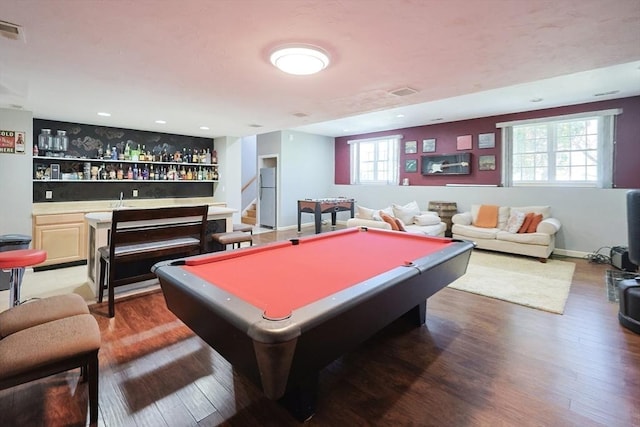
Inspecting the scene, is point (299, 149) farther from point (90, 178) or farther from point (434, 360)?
point (434, 360)

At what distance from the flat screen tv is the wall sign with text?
7235mm

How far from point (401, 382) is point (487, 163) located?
5.80 meters

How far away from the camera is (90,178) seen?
5.05 metres

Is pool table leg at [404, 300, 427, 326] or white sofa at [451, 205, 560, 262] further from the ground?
white sofa at [451, 205, 560, 262]

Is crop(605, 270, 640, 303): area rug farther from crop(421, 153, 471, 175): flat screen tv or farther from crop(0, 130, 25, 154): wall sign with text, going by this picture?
crop(0, 130, 25, 154): wall sign with text

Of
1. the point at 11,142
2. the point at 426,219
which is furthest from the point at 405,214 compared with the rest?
the point at 11,142

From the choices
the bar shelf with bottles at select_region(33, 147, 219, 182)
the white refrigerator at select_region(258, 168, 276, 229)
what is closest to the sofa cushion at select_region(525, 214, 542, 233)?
the white refrigerator at select_region(258, 168, 276, 229)

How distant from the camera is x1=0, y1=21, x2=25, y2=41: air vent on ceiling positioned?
1.91 metres

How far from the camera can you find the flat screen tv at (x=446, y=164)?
668 centimetres

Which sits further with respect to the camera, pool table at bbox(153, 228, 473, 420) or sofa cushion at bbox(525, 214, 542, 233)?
sofa cushion at bbox(525, 214, 542, 233)

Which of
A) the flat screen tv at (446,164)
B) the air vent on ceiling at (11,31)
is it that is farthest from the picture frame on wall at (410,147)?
the air vent on ceiling at (11,31)

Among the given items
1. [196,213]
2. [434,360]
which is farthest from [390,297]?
[196,213]

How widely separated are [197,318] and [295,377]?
0.58 meters

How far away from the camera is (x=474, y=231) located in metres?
5.55
